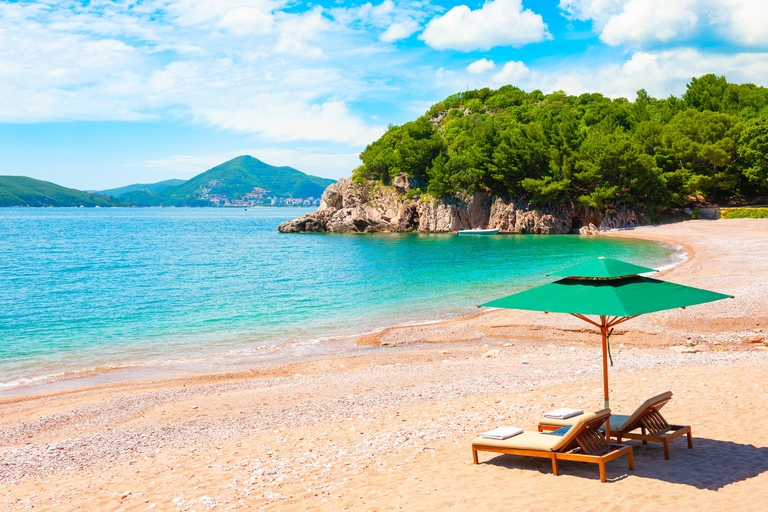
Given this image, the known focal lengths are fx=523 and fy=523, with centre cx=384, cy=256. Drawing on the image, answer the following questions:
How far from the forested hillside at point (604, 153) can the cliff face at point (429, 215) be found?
5.32ft

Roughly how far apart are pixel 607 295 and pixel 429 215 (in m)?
71.0

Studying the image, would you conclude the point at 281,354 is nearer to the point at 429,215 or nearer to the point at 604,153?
the point at 604,153

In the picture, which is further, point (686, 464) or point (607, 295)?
point (686, 464)

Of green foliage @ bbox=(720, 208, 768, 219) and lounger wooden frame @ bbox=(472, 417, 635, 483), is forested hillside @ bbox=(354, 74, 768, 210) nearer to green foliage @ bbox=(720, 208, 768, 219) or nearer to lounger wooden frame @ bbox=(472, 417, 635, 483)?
green foliage @ bbox=(720, 208, 768, 219)

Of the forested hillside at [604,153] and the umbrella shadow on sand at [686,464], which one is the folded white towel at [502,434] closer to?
the umbrella shadow on sand at [686,464]

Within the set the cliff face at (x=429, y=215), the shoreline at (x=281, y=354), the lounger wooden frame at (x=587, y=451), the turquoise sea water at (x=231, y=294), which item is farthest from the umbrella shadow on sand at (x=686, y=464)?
the cliff face at (x=429, y=215)

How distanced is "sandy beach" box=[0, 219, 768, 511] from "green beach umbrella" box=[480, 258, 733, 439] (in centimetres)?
165

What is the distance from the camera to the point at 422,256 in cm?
4575

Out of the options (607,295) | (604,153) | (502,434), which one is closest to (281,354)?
(502,434)

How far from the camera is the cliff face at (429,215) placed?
6775cm

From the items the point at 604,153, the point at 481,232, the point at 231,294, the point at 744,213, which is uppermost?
the point at 604,153

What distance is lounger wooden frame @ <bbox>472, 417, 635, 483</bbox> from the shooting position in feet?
21.1

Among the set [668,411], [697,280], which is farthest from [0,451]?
[697,280]

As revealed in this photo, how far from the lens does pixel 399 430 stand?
8.85m
